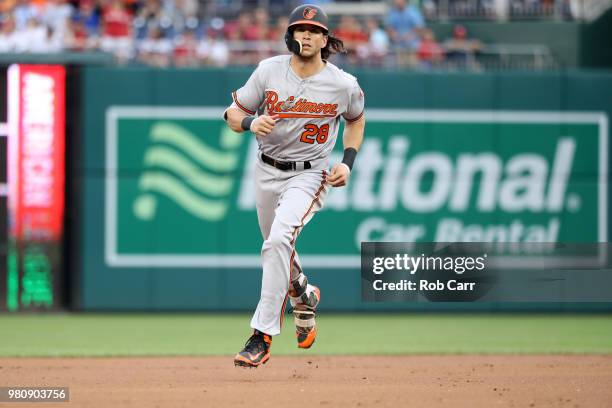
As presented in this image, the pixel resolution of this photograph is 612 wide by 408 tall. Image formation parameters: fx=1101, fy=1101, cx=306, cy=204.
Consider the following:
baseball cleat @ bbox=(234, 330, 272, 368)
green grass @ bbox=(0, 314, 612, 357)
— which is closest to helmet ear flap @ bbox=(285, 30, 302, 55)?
baseball cleat @ bbox=(234, 330, 272, 368)

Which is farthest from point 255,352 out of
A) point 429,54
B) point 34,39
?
point 34,39

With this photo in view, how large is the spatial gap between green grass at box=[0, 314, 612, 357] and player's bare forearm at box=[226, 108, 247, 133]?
270cm

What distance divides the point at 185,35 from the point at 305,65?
26.8 feet

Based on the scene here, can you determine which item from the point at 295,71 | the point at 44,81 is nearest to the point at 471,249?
the point at 44,81

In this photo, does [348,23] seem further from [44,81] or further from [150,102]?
[44,81]

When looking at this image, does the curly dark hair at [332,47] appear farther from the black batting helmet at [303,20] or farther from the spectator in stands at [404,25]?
the spectator in stands at [404,25]

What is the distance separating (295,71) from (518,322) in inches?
241

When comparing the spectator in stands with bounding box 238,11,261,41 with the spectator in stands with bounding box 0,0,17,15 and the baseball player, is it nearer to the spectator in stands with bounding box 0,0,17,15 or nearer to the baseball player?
the spectator in stands with bounding box 0,0,17,15

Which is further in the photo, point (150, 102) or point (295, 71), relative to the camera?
point (150, 102)

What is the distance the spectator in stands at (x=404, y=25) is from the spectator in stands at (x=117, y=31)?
340cm

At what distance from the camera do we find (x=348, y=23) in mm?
14586

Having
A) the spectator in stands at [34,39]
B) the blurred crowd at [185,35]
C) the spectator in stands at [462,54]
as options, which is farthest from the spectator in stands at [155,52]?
the spectator in stands at [462,54]

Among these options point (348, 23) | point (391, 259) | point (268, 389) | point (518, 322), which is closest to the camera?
point (268, 389)

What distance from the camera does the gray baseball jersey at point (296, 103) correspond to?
22.5 ft
